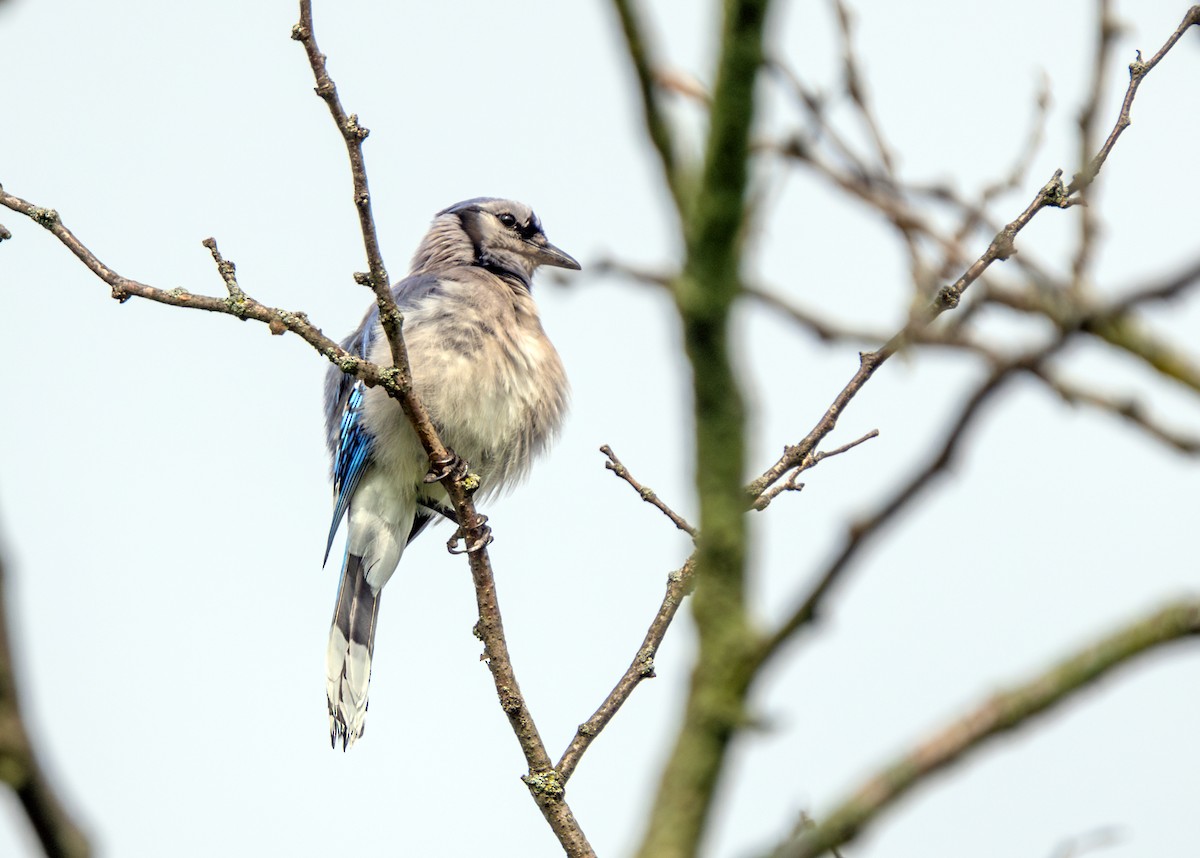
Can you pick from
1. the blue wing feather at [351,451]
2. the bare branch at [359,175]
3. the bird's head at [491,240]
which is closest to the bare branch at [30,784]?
the bare branch at [359,175]

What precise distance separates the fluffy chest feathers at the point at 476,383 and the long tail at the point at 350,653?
566mm

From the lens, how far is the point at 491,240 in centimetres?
733

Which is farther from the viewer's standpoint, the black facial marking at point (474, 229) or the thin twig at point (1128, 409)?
the black facial marking at point (474, 229)

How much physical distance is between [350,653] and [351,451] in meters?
0.92

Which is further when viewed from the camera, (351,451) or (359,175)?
(351,451)

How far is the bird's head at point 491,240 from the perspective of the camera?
7.17 metres

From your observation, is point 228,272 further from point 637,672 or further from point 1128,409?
point 1128,409

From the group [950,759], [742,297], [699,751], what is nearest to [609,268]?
[742,297]

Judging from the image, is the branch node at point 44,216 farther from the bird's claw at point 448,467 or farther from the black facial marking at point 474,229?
the black facial marking at point 474,229

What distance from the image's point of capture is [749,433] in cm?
145

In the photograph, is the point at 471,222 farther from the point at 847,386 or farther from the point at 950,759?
the point at 950,759

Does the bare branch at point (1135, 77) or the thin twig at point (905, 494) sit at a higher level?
the bare branch at point (1135, 77)

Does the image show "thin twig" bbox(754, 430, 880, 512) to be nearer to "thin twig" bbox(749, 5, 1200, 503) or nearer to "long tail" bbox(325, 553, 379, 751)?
"thin twig" bbox(749, 5, 1200, 503)

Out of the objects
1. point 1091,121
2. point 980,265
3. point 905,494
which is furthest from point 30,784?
point 980,265
